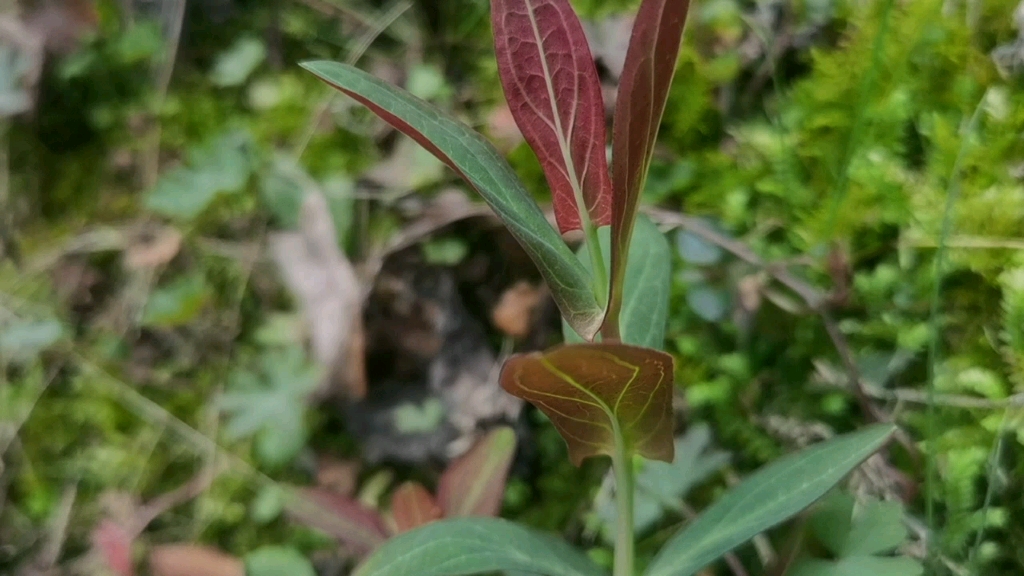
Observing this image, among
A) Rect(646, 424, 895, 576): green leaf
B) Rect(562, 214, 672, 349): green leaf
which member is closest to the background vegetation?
Rect(646, 424, 895, 576): green leaf

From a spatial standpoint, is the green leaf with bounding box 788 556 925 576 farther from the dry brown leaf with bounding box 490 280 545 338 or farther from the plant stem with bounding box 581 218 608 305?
the dry brown leaf with bounding box 490 280 545 338

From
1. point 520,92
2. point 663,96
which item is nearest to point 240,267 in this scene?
point 520,92

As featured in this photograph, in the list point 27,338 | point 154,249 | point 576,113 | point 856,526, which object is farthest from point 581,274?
point 27,338

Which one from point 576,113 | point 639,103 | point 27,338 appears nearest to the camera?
point 639,103

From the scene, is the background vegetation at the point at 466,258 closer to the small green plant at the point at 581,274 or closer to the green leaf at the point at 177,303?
the green leaf at the point at 177,303

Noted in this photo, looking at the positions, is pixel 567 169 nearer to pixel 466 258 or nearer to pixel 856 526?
pixel 856 526

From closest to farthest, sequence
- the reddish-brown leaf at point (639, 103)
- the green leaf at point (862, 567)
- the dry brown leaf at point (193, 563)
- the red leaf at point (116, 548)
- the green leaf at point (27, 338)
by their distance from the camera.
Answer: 1. the reddish-brown leaf at point (639, 103)
2. the green leaf at point (862, 567)
3. the dry brown leaf at point (193, 563)
4. the red leaf at point (116, 548)
5. the green leaf at point (27, 338)

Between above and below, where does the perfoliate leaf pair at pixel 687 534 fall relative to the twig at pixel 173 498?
above

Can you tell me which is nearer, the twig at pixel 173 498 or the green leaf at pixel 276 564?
the green leaf at pixel 276 564

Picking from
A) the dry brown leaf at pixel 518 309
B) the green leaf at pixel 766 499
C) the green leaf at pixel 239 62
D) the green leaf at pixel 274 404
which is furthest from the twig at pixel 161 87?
the green leaf at pixel 766 499
